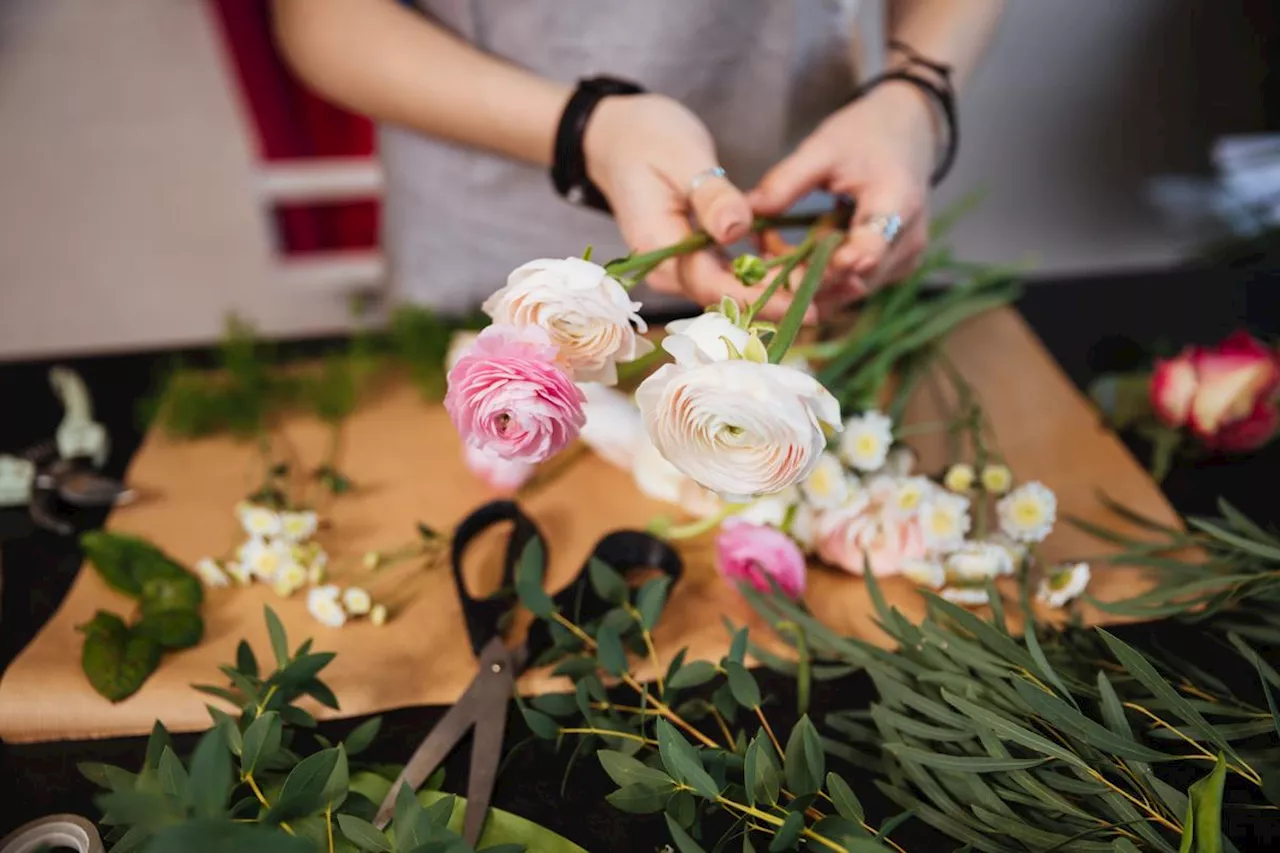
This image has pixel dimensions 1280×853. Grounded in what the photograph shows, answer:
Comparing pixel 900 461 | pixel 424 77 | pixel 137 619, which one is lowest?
pixel 137 619

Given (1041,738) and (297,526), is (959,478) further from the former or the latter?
(297,526)

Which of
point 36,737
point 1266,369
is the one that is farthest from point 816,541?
point 36,737

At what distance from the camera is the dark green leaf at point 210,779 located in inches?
11.7

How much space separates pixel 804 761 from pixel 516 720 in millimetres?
166

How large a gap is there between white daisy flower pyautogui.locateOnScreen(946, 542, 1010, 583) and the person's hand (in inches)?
7.4

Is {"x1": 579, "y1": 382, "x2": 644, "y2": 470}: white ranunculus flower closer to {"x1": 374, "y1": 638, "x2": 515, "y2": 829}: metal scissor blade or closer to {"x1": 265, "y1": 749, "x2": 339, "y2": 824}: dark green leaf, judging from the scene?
{"x1": 374, "y1": 638, "x2": 515, "y2": 829}: metal scissor blade

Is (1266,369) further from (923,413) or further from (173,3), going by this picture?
(173,3)

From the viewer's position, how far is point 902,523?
549 millimetres

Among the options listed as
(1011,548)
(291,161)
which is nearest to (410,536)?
(1011,548)

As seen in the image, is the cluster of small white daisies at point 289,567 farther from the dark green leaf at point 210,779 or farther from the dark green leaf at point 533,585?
the dark green leaf at point 210,779

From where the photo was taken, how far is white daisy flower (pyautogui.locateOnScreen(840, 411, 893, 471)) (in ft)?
1.83

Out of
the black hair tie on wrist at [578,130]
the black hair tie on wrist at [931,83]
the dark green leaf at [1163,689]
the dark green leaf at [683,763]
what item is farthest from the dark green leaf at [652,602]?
the black hair tie on wrist at [931,83]

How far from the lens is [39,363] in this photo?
754 mm

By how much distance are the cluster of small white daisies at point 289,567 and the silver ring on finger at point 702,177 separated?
31cm
